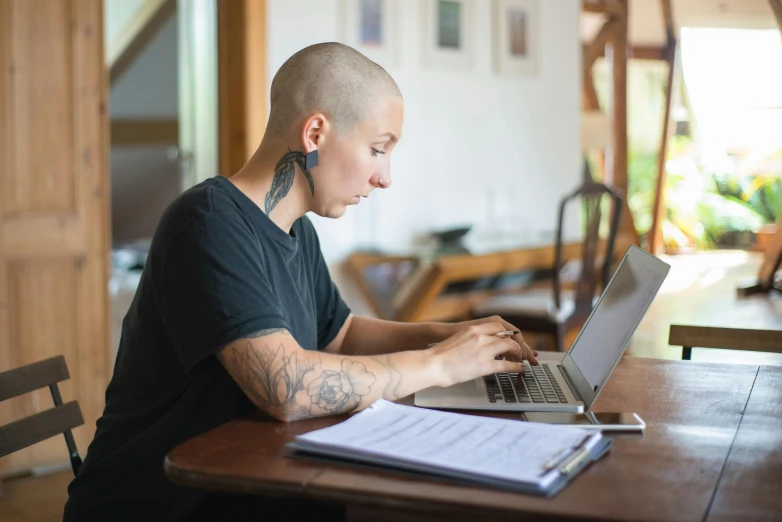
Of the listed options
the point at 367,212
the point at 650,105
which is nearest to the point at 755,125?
the point at 650,105

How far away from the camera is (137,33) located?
5488 mm

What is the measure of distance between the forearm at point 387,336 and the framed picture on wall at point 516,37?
10.9ft

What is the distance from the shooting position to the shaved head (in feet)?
4.88

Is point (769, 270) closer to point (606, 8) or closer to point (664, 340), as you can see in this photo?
point (664, 340)

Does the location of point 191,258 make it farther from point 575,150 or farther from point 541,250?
point 575,150

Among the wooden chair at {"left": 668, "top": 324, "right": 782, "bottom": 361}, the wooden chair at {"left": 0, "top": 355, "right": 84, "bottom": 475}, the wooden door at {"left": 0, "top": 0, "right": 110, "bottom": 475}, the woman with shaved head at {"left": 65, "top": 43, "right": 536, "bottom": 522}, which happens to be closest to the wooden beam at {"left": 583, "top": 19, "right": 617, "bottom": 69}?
the wooden door at {"left": 0, "top": 0, "right": 110, "bottom": 475}

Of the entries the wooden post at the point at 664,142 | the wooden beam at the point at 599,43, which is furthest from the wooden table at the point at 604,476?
the wooden post at the point at 664,142

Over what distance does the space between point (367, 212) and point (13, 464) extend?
5.91 ft

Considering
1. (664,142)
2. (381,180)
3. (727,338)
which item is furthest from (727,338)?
(664,142)

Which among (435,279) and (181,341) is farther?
(435,279)

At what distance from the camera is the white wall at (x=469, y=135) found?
4.02 m

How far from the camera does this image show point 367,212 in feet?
13.6

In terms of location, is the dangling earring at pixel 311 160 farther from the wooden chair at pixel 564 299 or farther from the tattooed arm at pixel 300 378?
the wooden chair at pixel 564 299

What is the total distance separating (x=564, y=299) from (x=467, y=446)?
309 centimetres
